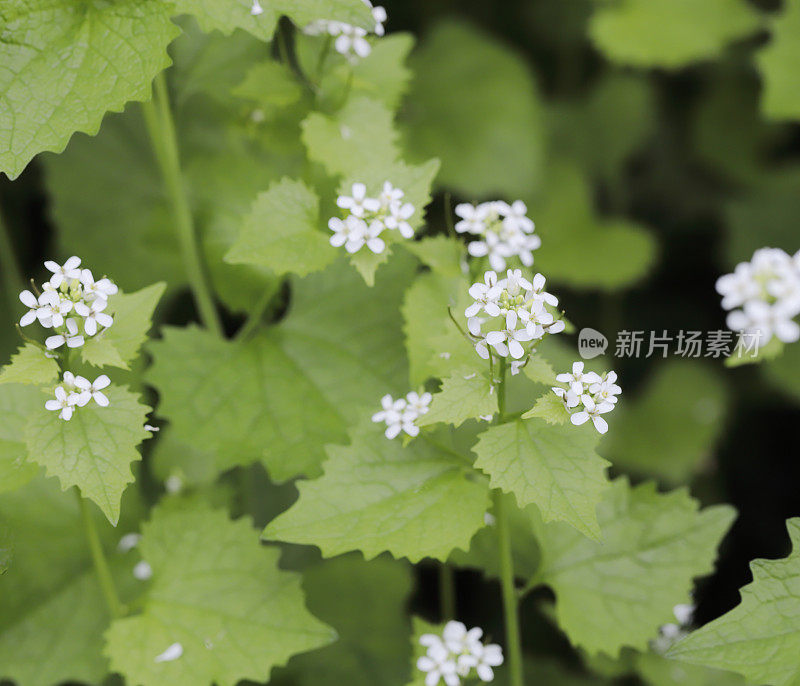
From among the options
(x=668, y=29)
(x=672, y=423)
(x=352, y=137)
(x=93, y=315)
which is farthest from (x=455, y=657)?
(x=668, y=29)

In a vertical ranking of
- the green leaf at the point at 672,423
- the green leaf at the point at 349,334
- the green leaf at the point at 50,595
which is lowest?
the green leaf at the point at 672,423

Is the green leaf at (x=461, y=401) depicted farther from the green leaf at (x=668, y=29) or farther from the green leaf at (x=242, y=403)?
the green leaf at (x=668, y=29)

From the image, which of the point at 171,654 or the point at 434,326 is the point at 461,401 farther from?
the point at 171,654

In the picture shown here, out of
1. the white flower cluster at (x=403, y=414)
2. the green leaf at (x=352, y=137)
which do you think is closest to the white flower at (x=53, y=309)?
the white flower cluster at (x=403, y=414)

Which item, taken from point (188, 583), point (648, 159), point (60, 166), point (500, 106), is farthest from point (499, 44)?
point (188, 583)

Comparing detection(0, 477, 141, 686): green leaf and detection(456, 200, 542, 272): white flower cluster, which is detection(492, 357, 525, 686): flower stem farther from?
detection(0, 477, 141, 686): green leaf

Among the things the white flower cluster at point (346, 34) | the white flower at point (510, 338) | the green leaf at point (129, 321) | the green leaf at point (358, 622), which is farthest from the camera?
the green leaf at point (358, 622)

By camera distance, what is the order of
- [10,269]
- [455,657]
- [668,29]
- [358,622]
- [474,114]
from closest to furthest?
1. [455,657]
2. [358,622]
3. [10,269]
4. [668,29]
5. [474,114]

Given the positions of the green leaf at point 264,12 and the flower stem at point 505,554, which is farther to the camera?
the green leaf at point 264,12
